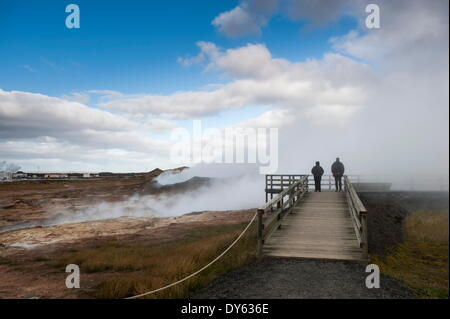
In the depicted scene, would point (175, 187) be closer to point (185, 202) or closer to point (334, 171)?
point (185, 202)

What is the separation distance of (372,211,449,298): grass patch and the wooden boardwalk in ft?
3.40

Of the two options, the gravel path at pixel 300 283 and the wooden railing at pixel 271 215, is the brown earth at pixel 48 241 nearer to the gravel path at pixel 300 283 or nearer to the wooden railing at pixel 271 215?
the gravel path at pixel 300 283

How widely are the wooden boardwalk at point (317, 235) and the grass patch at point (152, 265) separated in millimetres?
990

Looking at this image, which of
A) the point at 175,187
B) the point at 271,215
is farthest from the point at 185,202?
the point at 271,215

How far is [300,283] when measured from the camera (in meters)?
7.11

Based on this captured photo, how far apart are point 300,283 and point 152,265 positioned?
5.68m

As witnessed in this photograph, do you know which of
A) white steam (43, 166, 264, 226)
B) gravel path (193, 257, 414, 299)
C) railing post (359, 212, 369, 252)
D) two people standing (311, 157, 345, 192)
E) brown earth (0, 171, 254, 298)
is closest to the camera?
gravel path (193, 257, 414, 299)

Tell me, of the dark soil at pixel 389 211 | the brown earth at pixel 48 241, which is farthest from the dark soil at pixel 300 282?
the brown earth at pixel 48 241

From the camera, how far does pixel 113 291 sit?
7734mm

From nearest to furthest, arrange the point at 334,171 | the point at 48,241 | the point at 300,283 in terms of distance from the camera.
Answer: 1. the point at 300,283
2. the point at 48,241
3. the point at 334,171

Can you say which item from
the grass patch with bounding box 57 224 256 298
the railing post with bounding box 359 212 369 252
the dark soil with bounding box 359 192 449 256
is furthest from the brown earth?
the dark soil with bounding box 359 192 449 256

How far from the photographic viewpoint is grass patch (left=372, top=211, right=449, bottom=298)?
25.1ft

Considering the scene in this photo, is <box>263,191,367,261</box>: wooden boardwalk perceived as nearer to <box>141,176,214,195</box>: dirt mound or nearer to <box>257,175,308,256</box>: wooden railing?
<box>257,175,308,256</box>: wooden railing
